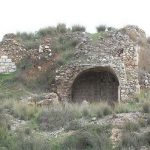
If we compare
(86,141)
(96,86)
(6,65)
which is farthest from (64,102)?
(86,141)

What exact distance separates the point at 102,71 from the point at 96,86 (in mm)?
736

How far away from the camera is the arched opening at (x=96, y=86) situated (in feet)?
83.2

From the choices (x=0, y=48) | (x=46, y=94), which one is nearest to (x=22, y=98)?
(x=46, y=94)

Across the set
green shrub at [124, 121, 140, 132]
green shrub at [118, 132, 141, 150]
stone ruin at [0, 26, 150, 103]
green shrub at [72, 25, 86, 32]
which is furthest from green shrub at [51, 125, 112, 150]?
green shrub at [72, 25, 86, 32]

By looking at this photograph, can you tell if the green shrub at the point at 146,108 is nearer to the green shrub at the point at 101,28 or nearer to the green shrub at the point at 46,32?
the green shrub at the point at 46,32

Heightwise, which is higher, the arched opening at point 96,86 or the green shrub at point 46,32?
the green shrub at point 46,32

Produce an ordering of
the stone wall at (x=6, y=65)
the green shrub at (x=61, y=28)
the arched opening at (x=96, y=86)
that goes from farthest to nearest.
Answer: the green shrub at (x=61, y=28), the stone wall at (x=6, y=65), the arched opening at (x=96, y=86)

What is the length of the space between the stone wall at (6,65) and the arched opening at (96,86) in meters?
2.92

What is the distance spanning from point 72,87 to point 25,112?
6153mm

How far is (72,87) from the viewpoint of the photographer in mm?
25172

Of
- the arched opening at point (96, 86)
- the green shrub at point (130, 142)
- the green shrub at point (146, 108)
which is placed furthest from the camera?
the arched opening at point (96, 86)

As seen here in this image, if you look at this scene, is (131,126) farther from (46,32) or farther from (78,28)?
(78,28)

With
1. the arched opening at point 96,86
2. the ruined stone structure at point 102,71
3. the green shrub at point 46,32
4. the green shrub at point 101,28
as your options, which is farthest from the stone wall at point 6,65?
the green shrub at point 101,28

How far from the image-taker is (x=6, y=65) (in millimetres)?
25750
